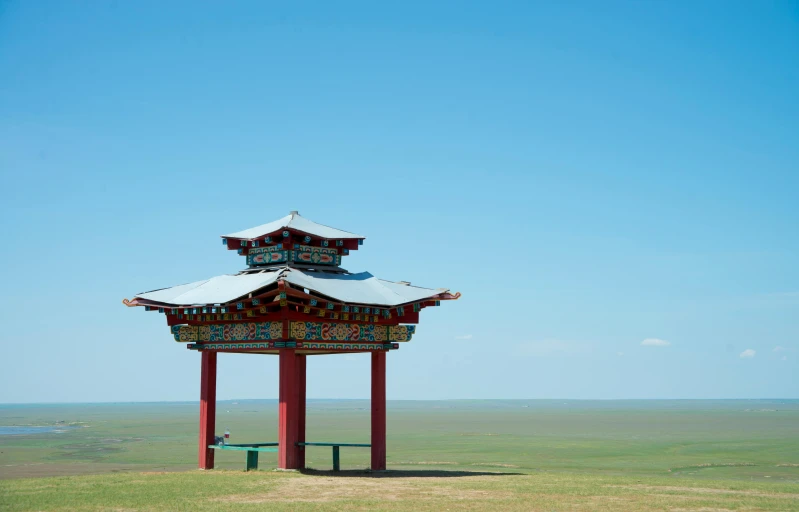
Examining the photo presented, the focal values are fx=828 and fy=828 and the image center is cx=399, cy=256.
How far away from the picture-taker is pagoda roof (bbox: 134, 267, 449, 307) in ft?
75.2

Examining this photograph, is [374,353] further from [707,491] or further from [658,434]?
[658,434]

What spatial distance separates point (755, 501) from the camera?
17.5m

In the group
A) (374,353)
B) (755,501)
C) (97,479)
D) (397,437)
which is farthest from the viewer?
(397,437)

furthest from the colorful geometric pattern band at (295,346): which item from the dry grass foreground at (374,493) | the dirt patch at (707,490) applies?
the dirt patch at (707,490)

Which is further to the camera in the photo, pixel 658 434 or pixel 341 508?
pixel 658 434

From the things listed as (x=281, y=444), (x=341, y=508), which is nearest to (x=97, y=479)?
(x=281, y=444)

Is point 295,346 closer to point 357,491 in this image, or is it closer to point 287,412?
point 287,412

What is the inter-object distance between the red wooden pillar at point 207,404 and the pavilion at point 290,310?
0.10 feet

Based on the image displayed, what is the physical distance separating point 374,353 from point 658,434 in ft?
199

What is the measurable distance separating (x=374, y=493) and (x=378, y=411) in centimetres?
659

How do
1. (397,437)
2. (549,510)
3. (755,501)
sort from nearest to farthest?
1. (549,510)
2. (755,501)
3. (397,437)

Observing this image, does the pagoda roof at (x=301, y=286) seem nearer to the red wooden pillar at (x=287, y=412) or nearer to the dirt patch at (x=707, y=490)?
the red wooden pillar at (x=287, y=412)

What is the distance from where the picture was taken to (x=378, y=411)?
81.4 feet

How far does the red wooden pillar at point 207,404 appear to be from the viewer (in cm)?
2483
